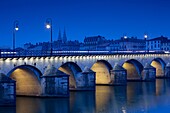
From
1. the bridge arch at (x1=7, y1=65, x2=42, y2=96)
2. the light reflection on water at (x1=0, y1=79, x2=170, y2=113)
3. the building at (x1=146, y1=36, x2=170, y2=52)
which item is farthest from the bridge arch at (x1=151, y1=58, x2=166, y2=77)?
the building at (x1=146, y1=36, x2=170, y2=52)

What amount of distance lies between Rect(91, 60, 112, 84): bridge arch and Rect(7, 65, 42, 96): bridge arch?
1891 cm

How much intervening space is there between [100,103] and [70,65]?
496 inches

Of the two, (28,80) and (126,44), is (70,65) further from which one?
(126,44)

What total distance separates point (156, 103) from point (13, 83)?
17.6 meters

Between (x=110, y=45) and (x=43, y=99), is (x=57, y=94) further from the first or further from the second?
(x=110, y=45)

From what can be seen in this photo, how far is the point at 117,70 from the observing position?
198ft

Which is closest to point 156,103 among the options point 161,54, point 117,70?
point 117,70

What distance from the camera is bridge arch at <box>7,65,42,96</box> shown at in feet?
144

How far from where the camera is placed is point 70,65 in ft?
171

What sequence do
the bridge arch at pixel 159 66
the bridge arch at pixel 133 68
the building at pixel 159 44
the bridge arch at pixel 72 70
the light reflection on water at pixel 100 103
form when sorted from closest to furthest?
the light reflection on water at pixel 100 103, the bridge arch at pixel 72 70, the bridge arch at pixel 133 68, the bridge arch at pixel 159 66, the building at pixel 159 44

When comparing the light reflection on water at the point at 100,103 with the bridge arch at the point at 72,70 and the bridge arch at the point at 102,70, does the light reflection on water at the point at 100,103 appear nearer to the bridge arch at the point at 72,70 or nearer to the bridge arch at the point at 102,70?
the bridge arch at the point at 72,70

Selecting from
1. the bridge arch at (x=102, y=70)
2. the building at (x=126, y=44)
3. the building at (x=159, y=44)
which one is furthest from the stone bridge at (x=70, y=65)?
the building at (x=126, y=44)

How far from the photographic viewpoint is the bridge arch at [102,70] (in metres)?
61.0

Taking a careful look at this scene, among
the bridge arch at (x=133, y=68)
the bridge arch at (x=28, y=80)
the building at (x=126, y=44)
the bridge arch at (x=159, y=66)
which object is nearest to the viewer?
the bridge arch at (x=28, y=80)
